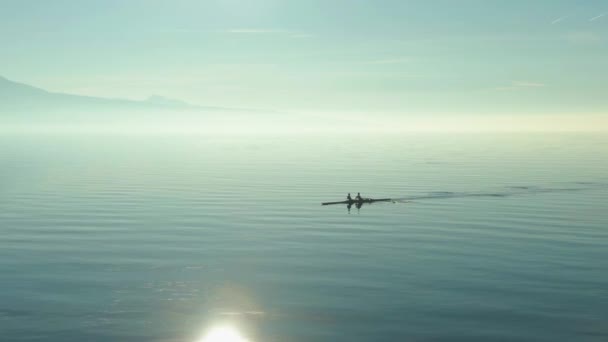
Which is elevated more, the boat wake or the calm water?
the boat wake

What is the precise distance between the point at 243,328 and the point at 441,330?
408 inches

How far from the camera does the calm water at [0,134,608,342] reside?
30.3 meters

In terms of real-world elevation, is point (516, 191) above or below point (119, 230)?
above

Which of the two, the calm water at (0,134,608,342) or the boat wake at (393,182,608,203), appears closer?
the calm water at (0,134,608,342)

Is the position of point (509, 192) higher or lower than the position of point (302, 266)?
higher

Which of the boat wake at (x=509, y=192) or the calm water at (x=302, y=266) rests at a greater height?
the boat wake at (x=509, y=192)

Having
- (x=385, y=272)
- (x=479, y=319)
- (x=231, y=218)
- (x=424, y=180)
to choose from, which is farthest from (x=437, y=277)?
(x=424, y=180)

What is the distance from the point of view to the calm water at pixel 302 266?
3031 centimetres

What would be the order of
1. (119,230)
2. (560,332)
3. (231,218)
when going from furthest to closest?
(231,218) < (119,230) < (560,332)

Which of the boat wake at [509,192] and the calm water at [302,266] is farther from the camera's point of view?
the boat wake at [509,192]

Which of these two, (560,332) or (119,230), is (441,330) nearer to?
(560,332)

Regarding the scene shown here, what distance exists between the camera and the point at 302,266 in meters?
42.4

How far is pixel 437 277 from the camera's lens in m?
38.7

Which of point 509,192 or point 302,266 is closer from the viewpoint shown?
point 302,266
